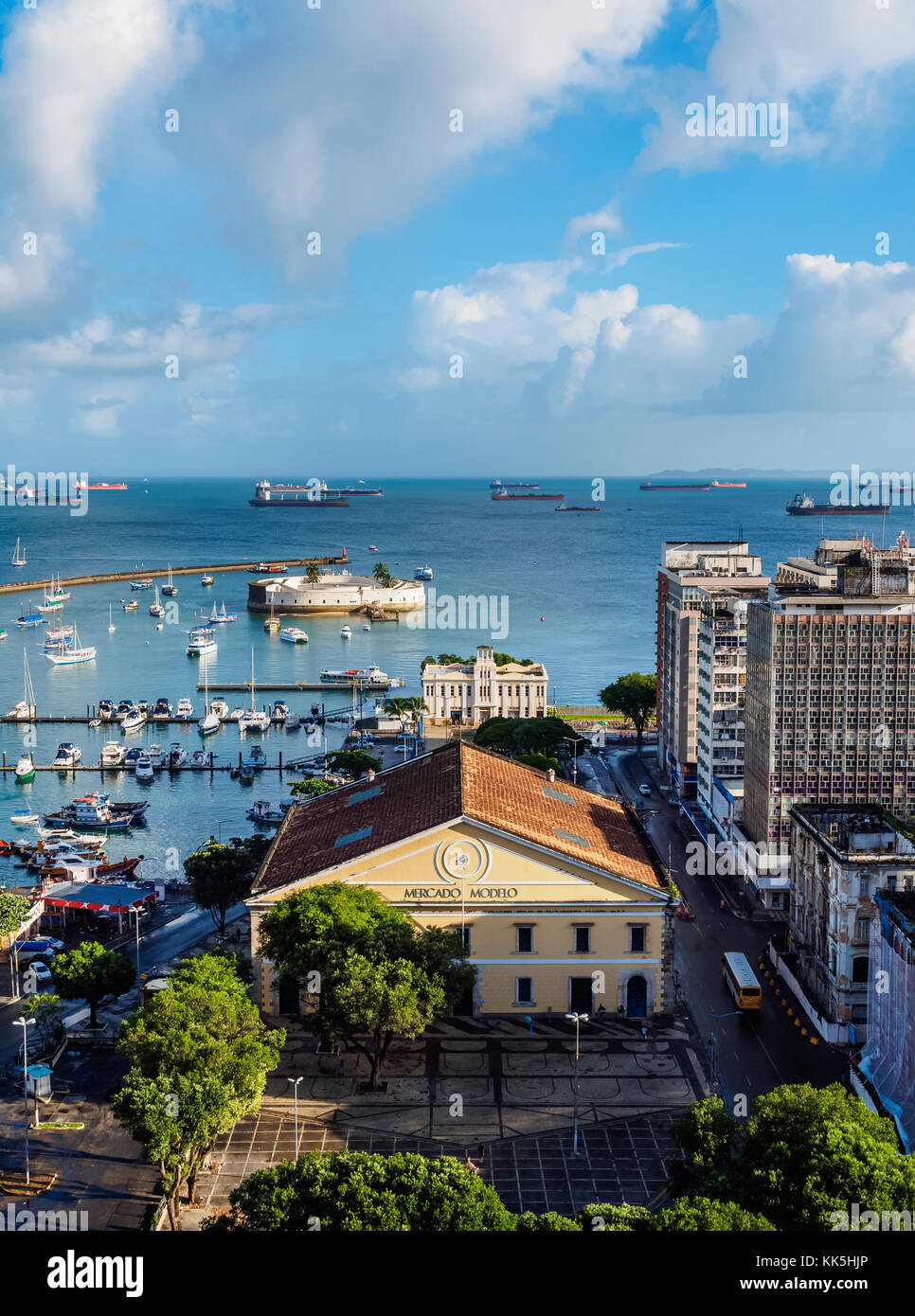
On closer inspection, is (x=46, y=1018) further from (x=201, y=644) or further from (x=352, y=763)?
(x=201, y=644)

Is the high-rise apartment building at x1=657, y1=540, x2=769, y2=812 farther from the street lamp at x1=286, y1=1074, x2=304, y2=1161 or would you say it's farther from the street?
the street lamp at x1=286, y1=1074, x2=304, y2=1161

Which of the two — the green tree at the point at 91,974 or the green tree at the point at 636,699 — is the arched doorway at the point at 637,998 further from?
the green tree at the point at 636,699

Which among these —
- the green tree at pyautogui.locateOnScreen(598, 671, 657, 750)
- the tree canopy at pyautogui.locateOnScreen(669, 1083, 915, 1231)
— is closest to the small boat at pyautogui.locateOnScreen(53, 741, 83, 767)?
the green tree at pyautogui.locateOnScreen(598, 671, 657, 750)

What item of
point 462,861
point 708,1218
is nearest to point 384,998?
point 462,861

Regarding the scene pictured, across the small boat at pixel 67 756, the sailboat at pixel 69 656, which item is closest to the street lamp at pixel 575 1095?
the small boat at pixel 67 756

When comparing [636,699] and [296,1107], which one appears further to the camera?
[636,699]
